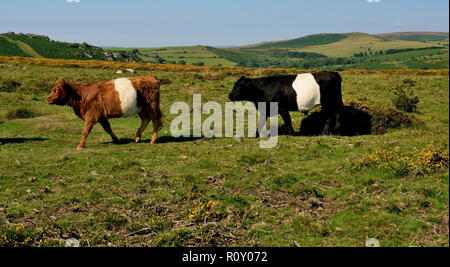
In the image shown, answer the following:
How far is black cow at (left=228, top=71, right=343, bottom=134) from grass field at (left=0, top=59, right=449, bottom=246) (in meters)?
1.36

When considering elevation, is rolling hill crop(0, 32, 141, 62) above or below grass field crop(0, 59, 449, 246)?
above

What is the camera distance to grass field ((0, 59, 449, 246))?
6.52 m

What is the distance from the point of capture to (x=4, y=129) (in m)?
17.4

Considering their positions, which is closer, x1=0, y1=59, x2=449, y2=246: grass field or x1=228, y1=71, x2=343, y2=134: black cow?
x1=0, y1=59, x2=449, y2=246: grass field

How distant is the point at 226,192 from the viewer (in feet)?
28.5

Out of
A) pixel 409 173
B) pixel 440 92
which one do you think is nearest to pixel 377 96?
pixel 440 92

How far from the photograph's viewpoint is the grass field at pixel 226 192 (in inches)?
257

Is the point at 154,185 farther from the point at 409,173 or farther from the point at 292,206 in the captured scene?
the point at 409,173

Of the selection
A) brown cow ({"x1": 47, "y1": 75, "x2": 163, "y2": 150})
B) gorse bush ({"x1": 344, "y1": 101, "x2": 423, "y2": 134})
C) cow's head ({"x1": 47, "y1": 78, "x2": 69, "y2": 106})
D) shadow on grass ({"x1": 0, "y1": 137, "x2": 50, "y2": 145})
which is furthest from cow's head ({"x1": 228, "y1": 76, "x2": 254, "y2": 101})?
shadow on grass ({"x1": 0, "y1": 137, "x2": 50, "y2": 145})

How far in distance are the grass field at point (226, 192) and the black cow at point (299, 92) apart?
4.46ft

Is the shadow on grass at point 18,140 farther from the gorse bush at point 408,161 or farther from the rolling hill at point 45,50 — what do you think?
the rolling hill at point 45,50

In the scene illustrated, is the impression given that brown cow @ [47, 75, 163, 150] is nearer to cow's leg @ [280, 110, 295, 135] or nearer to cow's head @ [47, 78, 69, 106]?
cow's head @ [47, 78, 69, 106]
